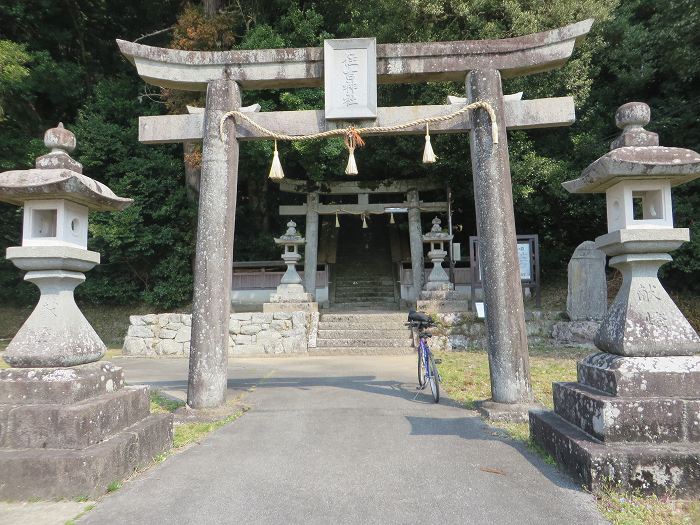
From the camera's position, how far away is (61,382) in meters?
3.30

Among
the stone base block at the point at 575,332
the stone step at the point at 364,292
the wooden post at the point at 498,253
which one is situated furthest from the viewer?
the stone step at the point at 364,292

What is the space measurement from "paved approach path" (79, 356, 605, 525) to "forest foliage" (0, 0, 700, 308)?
357 inches

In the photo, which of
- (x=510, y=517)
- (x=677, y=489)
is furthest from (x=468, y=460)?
(x=677, y=489)

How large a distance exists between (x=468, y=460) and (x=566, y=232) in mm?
14170

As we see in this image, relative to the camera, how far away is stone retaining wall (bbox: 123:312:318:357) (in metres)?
11.3

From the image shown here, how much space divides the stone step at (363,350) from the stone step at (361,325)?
89cm

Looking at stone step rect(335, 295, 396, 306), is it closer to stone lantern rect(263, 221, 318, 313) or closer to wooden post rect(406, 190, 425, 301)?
wooden post rect(406, 190, 425, 301)

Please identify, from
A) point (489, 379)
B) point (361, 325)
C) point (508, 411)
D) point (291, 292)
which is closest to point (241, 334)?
point (291, 292)

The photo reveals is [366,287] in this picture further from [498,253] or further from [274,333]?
[498,253]

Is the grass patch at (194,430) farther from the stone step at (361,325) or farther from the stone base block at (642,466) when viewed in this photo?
the stone step at (361,325)

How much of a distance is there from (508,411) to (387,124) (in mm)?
3678

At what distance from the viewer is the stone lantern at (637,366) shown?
2875mm

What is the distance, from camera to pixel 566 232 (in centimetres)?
1588

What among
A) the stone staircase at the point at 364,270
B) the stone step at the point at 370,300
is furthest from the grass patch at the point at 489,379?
the stone staircase at the point at 364,270
